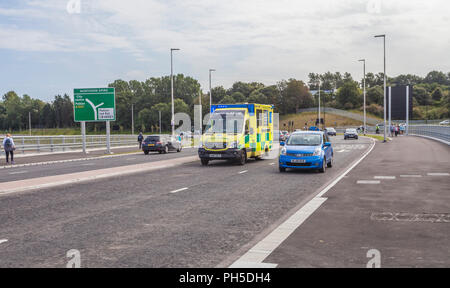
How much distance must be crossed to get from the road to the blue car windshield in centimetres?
305

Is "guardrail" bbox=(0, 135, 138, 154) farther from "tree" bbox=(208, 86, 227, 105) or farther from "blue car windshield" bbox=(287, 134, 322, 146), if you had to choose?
"tree" bbox=(208, 86, 227, 105)

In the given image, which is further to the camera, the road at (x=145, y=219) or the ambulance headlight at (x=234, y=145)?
the ambulance headlight at (x=234, y=145)

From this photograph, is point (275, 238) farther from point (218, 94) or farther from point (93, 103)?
point (218, 94)

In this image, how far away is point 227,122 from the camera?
20938 mm

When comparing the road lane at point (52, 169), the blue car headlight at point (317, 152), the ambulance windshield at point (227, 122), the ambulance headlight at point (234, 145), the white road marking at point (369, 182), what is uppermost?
the ambulance windshield at point (227, 122)

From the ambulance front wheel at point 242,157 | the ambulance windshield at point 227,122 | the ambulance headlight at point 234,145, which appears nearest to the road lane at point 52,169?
the ambulance windshield at point 227,122

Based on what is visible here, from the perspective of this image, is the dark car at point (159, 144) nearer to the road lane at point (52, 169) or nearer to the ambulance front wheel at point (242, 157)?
the road lane at point (52, 169)

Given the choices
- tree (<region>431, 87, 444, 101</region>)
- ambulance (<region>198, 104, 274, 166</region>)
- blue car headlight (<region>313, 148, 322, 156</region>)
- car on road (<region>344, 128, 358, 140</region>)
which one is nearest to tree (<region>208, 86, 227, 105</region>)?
tree (<region>431, 87, 444, 101</region>)

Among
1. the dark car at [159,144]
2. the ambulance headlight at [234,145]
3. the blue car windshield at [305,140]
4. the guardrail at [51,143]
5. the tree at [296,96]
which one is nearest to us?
the blue car windshield at [305,140]

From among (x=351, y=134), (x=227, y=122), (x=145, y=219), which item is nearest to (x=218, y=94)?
(x=351, y=134)

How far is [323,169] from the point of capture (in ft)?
55.0

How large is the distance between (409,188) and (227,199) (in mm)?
5111

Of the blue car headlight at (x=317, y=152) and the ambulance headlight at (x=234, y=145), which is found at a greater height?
the ambulance headlight at (x=234, y=145)

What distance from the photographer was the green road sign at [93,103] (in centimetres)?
3416
